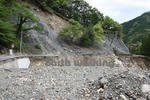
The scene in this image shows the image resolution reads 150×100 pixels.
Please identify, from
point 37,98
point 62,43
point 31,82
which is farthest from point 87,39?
point 37,98

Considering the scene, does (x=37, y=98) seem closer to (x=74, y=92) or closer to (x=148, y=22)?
(x=74, y=92)

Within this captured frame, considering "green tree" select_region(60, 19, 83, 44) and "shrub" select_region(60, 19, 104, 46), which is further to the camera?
"shrub" select_region(60, 19, 104, 46)

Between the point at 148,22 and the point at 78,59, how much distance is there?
71285 mm

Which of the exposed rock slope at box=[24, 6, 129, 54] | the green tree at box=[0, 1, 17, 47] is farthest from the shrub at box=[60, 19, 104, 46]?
the green tree at box=[0, 1, 17, 47]

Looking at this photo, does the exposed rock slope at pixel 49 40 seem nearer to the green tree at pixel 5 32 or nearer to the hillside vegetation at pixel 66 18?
the hillside vegetation at pixel 66 18

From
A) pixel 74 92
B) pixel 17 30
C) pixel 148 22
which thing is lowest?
pixel 74 92

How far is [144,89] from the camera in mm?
A: 4355

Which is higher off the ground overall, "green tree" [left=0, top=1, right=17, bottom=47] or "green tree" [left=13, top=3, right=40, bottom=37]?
"green tree" [left=13, top=3, right=40, bottom=37]

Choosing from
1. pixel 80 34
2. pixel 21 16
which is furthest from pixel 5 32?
pixel 80 34

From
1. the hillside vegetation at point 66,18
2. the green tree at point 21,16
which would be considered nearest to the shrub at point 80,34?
the hillside vegetation at point 66,18

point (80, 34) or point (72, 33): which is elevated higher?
point (72, 33)

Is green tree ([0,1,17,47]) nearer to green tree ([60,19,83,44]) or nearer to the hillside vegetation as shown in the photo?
the hillside vegetation

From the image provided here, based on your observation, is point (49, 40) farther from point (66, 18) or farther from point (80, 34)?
point (66, 18)

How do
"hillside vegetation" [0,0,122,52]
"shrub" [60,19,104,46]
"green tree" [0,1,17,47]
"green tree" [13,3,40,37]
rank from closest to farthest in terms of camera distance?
"green tree" [0,1,17,47] < "hillside vegetation" [0,0,122,52] < "green tree" [13,3,40,37] < "shrub" [60,19,104,46]
